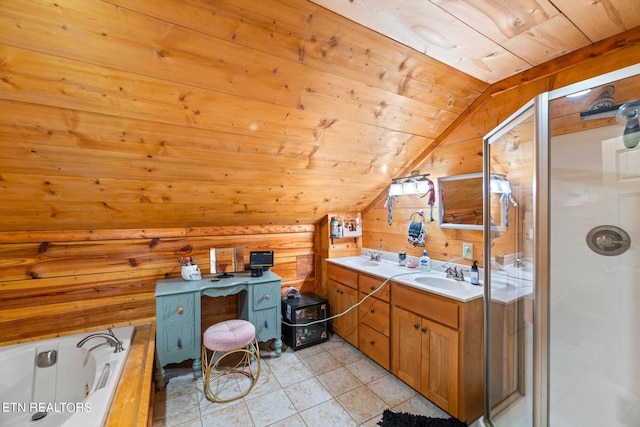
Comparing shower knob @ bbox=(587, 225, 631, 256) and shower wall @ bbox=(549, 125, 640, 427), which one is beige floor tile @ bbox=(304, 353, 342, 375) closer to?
shower wall @ bbox=(549, 125, 640, 427)

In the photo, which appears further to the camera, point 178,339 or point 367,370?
point 367,370

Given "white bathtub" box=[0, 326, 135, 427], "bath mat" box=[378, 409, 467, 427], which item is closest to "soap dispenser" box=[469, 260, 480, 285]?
"bath mat" box=[378, 409, 467, 427]

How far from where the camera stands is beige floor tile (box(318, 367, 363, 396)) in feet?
6.95

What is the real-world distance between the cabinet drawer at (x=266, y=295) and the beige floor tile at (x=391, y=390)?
41.6 inches

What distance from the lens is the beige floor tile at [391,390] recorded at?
2.00 metres

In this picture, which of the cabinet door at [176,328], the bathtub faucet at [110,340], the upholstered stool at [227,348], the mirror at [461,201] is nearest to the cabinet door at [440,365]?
the mirror at [461,201]

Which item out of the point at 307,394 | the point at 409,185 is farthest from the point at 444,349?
the point at 409,185

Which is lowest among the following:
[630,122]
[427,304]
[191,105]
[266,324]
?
[266,324]

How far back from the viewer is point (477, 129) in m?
2.14

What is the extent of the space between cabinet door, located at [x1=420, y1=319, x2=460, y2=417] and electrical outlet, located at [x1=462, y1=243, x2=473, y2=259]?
634mm

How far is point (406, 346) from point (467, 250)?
87cm

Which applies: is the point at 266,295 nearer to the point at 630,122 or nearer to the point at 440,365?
the point at 440,365

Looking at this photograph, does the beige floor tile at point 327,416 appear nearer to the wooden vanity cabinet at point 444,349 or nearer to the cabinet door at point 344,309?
the wooden vanity cabinet at point 444,349

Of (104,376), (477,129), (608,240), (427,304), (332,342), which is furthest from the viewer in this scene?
(332,342)
